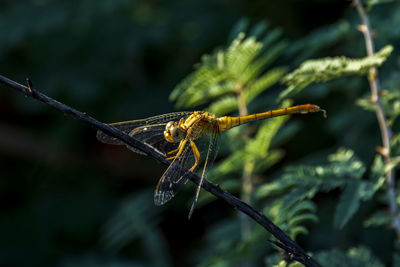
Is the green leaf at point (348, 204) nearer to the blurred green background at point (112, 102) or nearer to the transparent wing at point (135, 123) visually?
the transparent wing at point (135, 123)

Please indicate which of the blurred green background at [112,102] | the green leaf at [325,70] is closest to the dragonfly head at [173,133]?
the green leaf at [325,70]

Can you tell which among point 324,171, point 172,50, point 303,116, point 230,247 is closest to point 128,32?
point 172,50

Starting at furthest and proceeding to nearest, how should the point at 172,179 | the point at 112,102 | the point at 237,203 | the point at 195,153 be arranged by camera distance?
the point at 112,102
the point at 195,153
the point at 172,179
the point at 237,203

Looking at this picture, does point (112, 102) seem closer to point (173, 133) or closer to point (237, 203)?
point (173, 133)

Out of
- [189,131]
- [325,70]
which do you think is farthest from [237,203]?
[189,131]

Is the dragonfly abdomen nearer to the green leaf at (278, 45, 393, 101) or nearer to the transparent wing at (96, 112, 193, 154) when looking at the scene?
the transparent wing at (96, 112, 193, 154)

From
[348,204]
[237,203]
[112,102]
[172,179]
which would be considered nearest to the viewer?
[237,203]

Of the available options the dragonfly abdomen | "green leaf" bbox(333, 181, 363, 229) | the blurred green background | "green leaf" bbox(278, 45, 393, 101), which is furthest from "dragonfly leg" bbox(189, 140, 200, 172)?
the blurred green background
